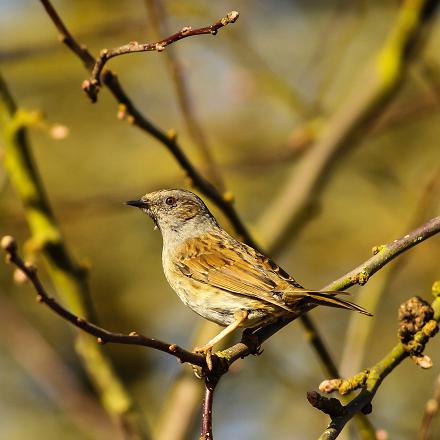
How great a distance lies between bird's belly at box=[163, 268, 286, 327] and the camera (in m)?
3.73

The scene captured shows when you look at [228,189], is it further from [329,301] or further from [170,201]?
[329,301]

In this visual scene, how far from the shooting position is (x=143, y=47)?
8.48 feet

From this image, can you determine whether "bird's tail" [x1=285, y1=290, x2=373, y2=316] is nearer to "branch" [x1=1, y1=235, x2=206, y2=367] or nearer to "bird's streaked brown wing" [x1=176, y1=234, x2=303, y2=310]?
"bird's streaked brown wing" [x1=176, y1=234, x2=303, y2=310]

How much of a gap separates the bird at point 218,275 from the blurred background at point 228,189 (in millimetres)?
1446

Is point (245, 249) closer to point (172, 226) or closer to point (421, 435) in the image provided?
point (172, 226)

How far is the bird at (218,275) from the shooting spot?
11.9 ft

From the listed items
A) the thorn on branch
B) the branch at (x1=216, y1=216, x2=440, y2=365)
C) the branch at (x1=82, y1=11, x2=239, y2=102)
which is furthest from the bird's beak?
the thorn on branch

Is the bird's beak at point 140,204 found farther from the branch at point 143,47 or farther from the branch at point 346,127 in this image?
the branch at point 143,47

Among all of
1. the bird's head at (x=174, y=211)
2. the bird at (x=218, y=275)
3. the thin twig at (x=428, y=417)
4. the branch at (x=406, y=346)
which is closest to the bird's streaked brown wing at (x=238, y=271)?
the bird at (x=218, y=275)

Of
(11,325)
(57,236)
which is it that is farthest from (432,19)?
(11,325)

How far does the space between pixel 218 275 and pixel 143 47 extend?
1.80 m

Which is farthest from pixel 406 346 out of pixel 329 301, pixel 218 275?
pixel 218 275

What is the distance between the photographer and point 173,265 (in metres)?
4.36

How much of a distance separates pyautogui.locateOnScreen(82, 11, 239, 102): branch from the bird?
1.07m
